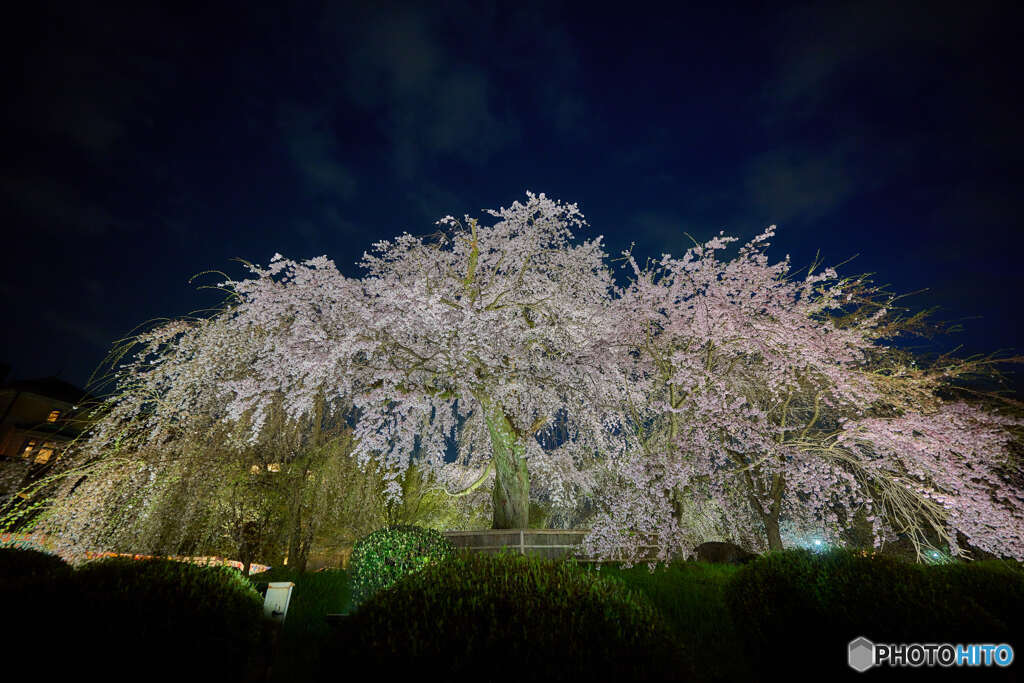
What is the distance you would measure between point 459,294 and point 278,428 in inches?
245

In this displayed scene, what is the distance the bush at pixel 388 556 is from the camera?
18.7ft

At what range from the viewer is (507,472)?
10117mm

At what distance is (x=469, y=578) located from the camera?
3.34 m

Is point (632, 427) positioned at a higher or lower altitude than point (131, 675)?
higher

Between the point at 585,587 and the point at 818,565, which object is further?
the point at 818,565

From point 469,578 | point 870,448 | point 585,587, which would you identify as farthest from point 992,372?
point 469,578

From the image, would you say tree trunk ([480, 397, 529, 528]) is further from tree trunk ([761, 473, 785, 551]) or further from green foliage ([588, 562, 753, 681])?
tree trunk ([761, 473, 785, 551])

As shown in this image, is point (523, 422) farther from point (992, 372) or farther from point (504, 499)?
point (992, 372)

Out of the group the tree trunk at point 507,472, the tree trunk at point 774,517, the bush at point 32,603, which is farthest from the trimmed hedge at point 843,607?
the bush at point 32,603

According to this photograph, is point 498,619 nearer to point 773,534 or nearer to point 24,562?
point 24,562

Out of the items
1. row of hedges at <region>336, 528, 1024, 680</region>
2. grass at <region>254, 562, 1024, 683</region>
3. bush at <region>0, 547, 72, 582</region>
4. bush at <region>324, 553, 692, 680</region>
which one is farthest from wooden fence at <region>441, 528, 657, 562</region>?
bush at <region>0, 547, 72, 582</region>

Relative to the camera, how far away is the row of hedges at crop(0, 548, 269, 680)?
2.41 m

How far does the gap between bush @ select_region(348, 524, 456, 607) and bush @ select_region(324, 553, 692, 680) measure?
2.63 meters

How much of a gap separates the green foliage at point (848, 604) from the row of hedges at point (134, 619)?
547 centimetres
